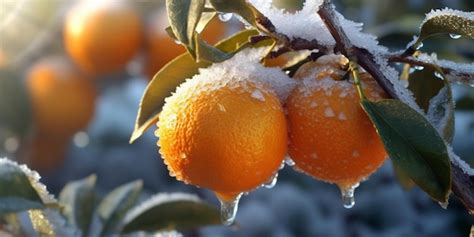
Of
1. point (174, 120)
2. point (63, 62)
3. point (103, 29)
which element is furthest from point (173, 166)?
point (63, 62)

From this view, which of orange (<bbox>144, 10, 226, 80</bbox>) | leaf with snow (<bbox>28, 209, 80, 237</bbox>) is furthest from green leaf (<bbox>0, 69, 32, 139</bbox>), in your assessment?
leaf with snow (<bbox>28, 209, 80, 237</bbox>)

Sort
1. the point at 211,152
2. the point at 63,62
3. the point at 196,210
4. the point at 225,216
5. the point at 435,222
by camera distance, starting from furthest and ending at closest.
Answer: the point at 435,222, the point at 63,62, the point at 196,210, the point at 225,216, the point at 211,152

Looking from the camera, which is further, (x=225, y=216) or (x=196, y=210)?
(x=196, y=210)

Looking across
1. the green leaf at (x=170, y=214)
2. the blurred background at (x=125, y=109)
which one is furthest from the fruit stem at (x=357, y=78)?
the blurred background at (x=125, y=109)

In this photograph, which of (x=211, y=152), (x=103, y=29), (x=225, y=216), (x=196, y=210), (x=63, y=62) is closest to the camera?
(x=211, y=152)

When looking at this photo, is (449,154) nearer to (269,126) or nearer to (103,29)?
(269,126)

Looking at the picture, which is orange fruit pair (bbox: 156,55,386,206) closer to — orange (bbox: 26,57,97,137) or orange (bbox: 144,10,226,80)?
orange (bbox: 144,10,226,80)
